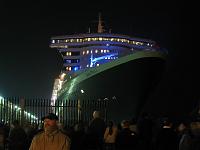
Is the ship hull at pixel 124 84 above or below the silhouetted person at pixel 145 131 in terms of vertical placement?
above

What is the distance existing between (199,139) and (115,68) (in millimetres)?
28679

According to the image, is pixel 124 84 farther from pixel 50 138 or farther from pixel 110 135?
pixel 50 138

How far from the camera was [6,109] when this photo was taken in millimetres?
20281

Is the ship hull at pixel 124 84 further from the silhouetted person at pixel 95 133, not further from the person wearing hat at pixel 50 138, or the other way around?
the person wearing hat at pixel 50 138

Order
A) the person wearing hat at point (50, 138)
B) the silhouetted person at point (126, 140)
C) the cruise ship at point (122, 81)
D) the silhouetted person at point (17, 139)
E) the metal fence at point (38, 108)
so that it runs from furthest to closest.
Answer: the cruise ship at point (122, 81)
the metal fence at point (38, 108)
the silhouetted person at point (17, 139)
the silhouetted person at point (126, 140)
the person wearing hat at point (50, 138)

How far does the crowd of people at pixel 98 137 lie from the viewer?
5.59 meters

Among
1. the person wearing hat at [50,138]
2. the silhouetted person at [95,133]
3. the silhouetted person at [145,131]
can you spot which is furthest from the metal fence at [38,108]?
the person wearing hat at [50,138]

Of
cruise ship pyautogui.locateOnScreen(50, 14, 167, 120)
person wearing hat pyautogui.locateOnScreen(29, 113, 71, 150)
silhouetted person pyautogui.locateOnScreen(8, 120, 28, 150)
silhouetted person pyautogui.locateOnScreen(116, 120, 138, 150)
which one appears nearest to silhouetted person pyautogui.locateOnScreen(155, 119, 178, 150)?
silhouetted person pyautogui.locateOnScreen(116, 120, 138, 150)

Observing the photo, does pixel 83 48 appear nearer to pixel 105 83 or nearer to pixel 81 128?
pixel 105 83

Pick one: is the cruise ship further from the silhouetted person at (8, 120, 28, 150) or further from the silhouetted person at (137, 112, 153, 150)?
the silhouetted person at (8, 120, 28, 150)

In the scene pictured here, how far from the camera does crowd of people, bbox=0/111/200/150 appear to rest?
559cm

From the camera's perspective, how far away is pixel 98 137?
11.1 meters

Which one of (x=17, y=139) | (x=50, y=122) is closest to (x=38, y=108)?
(x=17, y=139)

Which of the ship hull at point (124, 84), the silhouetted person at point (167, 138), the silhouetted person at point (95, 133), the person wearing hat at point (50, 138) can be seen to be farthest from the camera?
the ship hull at point (124, 84)
